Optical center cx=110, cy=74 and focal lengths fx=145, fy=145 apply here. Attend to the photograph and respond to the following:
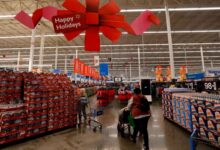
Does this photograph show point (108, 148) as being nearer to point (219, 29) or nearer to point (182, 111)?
point (182, 111)

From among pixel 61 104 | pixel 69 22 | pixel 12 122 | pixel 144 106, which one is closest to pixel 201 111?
pixel 144 106

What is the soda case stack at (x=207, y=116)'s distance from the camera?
3599 mm

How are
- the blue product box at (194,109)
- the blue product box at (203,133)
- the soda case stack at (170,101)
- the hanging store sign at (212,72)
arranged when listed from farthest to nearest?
the hanging store sign at (212,72), the soda case stack at (170,101), the blue product box at (194,109), the blue product box at (203,133)

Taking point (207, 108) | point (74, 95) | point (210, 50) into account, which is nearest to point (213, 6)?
point (207, 108)

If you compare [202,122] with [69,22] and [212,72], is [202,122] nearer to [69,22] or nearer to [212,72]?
[69,22]

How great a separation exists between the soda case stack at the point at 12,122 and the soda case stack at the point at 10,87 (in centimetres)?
29

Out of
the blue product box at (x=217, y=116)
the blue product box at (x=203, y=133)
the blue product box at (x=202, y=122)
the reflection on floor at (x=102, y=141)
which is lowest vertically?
the reflection on floor at (x=102, y=141)

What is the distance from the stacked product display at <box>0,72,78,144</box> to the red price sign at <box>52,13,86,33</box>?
12.3 feet

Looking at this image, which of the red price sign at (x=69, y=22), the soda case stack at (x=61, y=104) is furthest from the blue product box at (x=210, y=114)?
the soda case stack at (x=61, y=104)

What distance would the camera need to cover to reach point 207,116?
3893 millimetres

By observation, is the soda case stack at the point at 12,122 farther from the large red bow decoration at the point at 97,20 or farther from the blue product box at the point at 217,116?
the blue product box at the point at 217,116

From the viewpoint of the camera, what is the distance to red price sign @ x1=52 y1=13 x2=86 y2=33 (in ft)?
5.42

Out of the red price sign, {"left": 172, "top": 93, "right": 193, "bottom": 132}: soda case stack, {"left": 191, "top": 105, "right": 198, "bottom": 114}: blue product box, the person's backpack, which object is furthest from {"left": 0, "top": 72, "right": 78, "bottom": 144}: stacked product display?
{"left": 191, "top": 105, "right": 198, "bottom": 114}: blue product box

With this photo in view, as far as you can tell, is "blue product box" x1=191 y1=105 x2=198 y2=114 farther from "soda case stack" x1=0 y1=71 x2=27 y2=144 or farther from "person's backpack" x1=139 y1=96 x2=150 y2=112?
"soda case stack" x1=0 y1=71 x2=27 y2=144
